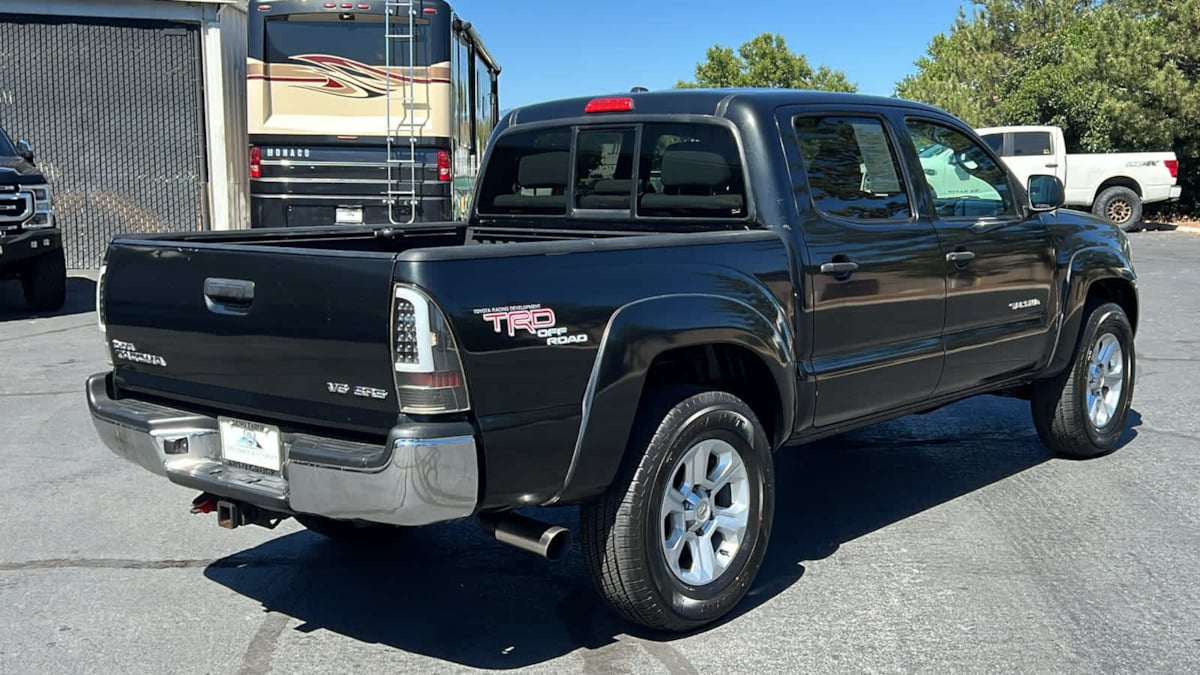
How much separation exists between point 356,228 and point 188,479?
179cm

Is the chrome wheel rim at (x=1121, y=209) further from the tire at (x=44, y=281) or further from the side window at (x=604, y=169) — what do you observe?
the side window at (x=604, y=169)

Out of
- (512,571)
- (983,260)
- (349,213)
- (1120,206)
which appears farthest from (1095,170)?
(512,571)

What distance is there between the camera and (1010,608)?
4.46m

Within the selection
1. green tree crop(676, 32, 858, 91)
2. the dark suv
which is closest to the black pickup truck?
the dark suv

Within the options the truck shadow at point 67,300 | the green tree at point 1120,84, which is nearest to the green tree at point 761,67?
the green tree at point 1120,84

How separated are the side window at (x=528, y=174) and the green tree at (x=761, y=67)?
5450cm

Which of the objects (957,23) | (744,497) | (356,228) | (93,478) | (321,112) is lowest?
(93,478)

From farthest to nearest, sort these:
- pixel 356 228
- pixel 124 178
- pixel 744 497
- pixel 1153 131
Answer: pixel 1153 131, pixel 124 178, pixel 356 228, pixel 744 497

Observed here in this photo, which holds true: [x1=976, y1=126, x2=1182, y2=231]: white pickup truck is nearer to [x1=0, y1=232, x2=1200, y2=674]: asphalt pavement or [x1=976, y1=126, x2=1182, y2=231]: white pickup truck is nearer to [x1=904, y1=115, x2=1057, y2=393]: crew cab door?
[x1=0, y1=232, x2=1200, y2=674]: asphalt pavement

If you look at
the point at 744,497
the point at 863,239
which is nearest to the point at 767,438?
the point at 744,497

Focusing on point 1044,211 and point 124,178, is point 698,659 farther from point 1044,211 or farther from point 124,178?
point 124,178

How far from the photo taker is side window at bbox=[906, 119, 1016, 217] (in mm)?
5566

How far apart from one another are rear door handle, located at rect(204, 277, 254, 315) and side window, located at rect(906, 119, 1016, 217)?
311cm

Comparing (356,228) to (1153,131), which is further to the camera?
(1153,131)
